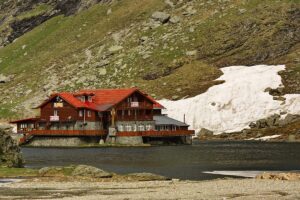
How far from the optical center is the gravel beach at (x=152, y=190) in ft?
140

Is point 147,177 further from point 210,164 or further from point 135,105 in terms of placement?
point 135,105

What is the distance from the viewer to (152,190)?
46.9 meters

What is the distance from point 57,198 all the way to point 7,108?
503 feet

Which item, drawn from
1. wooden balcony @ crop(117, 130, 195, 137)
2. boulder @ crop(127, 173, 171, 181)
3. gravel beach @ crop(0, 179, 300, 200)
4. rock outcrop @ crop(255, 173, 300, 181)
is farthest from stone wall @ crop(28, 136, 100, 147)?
rock outcrop @ crop(255, 173, 300, 181)

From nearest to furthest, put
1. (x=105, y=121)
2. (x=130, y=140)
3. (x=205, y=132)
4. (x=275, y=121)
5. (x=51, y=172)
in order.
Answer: (x=51, y=172), (x=130, y=140), (x=275, y=121), (x=105, y=121), (x=205, y=132)

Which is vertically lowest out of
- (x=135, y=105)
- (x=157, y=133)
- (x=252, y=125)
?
(x=157, y=133)

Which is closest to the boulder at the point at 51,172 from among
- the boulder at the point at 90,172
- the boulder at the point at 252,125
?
the boulder at the point at 90,172

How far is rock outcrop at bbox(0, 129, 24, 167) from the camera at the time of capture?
6353 cm

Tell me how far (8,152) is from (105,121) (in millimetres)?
80465

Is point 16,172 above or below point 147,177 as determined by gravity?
above

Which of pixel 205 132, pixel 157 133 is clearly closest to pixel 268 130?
pixel 205 132

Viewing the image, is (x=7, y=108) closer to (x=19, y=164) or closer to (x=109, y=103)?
(x=109, y=103)

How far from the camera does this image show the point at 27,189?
4784cm

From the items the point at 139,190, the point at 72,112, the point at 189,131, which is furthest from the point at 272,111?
the point at 139,190
